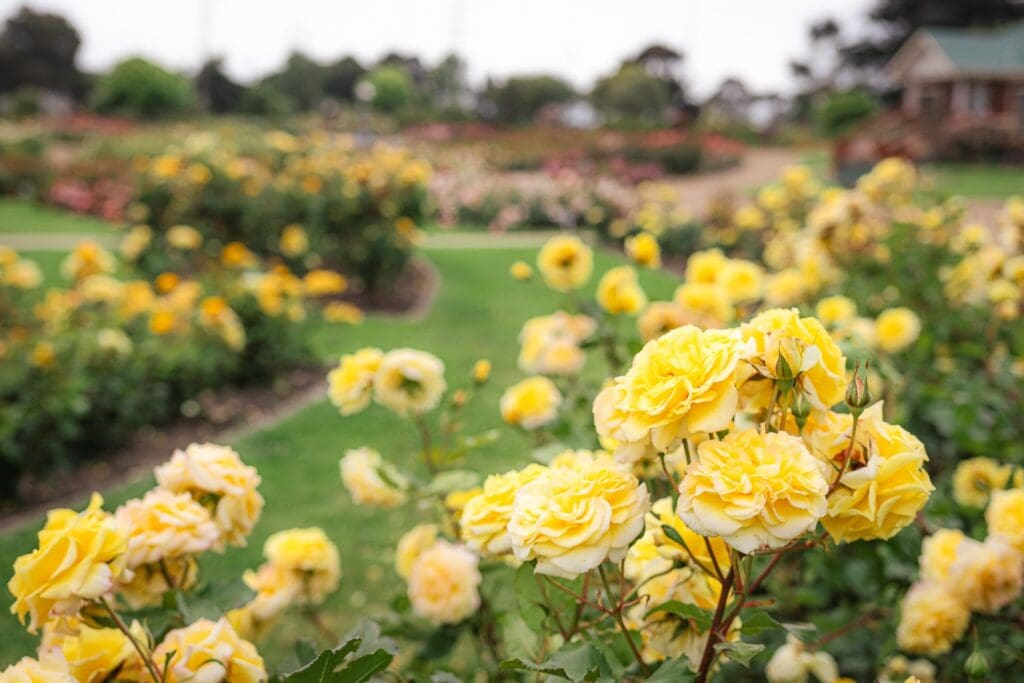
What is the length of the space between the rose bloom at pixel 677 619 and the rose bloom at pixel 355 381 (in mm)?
592

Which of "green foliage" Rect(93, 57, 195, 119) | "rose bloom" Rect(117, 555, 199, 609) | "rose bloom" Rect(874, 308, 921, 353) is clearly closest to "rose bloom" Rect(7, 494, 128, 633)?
"rose bloom" Rect(117, 555, 199, 609)

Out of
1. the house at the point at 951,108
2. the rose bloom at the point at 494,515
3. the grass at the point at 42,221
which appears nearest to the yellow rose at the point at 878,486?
the rose bloom at the point at 494,515

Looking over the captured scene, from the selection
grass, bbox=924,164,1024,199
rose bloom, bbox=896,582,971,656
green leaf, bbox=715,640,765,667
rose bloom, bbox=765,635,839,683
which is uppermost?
green leaf, bbox=715,640,765,667

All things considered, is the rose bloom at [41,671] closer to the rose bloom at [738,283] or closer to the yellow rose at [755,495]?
the yellow rose at [755,495]

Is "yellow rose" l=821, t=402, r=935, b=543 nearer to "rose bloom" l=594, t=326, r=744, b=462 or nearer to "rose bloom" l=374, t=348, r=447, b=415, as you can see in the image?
"rose bloom" l=594, t=326, r=744, b=462

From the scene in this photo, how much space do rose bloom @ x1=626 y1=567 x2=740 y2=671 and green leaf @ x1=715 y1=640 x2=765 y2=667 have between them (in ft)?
0.33

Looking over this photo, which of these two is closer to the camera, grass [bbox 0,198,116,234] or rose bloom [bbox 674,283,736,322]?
rose bloom [bbox 674,283,736,322]

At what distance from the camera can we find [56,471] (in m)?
3.08

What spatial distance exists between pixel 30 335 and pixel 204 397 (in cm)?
91

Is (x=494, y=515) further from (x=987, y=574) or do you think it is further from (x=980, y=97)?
(x=980, y=97)

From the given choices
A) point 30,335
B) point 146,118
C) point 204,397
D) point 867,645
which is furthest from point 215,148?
point 146,118

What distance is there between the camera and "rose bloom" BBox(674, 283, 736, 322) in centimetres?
180

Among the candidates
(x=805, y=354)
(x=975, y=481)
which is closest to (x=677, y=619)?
(x=805, y=354)

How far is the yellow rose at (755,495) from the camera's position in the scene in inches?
25.1
